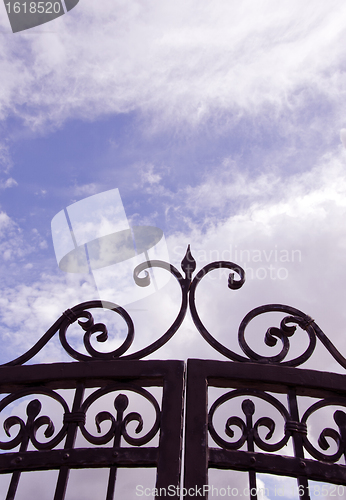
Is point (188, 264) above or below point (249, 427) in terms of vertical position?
above

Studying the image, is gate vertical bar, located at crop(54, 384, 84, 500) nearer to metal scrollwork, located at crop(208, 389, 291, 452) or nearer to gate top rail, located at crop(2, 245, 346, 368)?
gate top rail, located at crop(2, 245, 346, 368)

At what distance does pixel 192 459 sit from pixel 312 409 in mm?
579

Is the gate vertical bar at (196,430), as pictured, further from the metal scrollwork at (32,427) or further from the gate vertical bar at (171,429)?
the metal scrollwork at (32,427)

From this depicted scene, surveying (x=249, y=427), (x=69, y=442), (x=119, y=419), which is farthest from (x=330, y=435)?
(x=69, y=442)

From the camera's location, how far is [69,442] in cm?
161

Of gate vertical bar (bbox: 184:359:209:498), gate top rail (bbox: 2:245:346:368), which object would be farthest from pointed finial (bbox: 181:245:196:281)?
gate vertical bar (bbox: 184:359:209:498)

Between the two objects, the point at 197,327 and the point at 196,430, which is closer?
the point at 196,430

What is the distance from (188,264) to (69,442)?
1.03 metres

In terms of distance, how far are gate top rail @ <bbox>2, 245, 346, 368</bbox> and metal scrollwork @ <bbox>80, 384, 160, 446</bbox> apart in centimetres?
17

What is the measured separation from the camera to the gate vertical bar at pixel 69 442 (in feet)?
4.92

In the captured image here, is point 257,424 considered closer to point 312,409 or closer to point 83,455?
point 312,409

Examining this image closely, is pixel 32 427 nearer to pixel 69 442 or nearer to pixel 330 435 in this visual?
pixel 69 442

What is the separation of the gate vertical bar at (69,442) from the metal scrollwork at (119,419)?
0.04 metres

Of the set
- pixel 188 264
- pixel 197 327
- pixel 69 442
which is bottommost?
pixel 69 442
